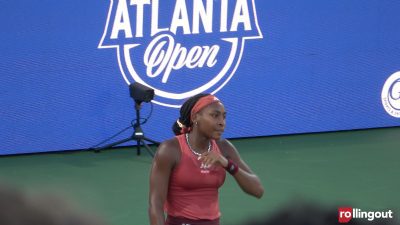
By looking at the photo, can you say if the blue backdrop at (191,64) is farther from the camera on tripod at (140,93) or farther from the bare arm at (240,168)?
the bare arm at (240,168)

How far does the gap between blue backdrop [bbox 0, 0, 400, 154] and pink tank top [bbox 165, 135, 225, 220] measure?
4888 mm

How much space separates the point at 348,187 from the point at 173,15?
3177mm

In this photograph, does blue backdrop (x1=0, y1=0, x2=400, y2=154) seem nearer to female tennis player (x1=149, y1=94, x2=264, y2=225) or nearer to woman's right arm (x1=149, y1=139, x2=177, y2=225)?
female tennis player (x1=149, y1=94, x2=264, y2=225)

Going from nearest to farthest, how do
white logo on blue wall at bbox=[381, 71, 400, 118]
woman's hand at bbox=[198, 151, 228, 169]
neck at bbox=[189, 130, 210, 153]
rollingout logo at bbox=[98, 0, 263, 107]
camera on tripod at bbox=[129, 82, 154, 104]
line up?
woman's hand at bbox=[198, 151, 228, 169]
neck at bbox=[189, 130, 210, 153]
camera on tripod at bbox=[129, 82, 154, 104]
rollingout logo at bbox=[98, 0, 263, 107]
white logo on blue wall at bbox=[381, 71, 400, 118]

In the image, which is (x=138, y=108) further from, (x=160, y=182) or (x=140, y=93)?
(x=160, y=182)

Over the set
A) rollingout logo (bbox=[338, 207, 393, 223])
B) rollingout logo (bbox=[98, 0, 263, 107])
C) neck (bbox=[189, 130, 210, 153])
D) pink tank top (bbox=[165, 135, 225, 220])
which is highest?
rollingout logo (bbox=[98, 0, 263, 107])

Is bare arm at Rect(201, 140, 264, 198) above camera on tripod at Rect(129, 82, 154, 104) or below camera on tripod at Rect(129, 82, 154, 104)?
below

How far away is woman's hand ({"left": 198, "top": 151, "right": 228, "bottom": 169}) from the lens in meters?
3.85

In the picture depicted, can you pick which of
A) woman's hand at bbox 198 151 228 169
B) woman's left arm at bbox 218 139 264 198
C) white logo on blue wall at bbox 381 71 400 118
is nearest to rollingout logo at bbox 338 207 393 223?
woman's left arm at bbox 218 139 264 198

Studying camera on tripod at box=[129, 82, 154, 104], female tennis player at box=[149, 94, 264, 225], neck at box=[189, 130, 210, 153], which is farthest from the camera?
camera on tripod at box=[129, 82, 154, 104]

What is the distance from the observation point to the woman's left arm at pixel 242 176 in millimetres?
4031

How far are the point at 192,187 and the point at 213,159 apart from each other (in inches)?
10.7

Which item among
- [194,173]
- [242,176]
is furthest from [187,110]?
[242,176]

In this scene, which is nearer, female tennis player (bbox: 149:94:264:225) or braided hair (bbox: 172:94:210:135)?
female tennis player (bbox: 149:94:264:225)
